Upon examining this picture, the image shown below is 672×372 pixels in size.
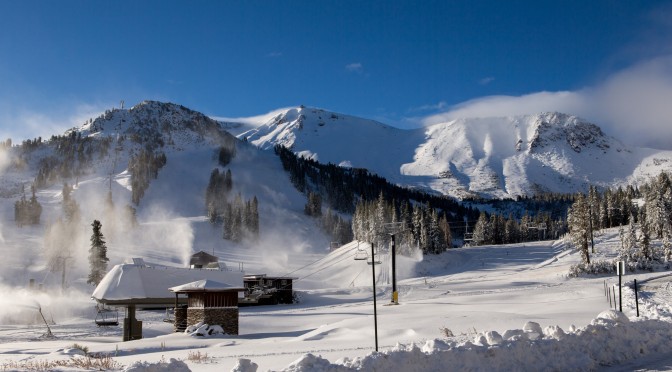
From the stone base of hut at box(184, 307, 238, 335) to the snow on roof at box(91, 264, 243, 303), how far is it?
9.26 meters

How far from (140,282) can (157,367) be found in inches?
1829

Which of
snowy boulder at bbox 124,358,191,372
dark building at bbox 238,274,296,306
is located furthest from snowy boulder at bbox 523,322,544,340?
dark building at bbox 238,274,296,306

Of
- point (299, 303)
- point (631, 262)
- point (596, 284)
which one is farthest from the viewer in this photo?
point (631, 262)

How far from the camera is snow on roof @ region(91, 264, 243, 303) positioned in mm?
51531

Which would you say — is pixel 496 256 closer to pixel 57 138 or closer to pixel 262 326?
pixel 262 326

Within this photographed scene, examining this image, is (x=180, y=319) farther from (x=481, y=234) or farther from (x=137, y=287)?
(x=481, y=234)

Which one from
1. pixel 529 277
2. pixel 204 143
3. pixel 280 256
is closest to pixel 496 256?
pixel 529 277

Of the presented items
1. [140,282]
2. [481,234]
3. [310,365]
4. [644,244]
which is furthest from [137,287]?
[481,234]

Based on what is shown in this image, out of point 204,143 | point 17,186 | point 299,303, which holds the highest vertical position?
point 204,143

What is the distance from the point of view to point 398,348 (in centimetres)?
1223

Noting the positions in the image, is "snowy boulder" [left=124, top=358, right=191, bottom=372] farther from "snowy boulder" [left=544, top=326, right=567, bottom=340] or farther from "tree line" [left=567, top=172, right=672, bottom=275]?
"tree line" [left=567, top=172, right=672, bottom=275]

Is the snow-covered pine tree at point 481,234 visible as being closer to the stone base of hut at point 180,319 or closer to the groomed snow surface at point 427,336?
the groomed snow surface at point 427,336

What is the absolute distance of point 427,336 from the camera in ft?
85.9

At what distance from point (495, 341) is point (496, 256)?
9768 cm
